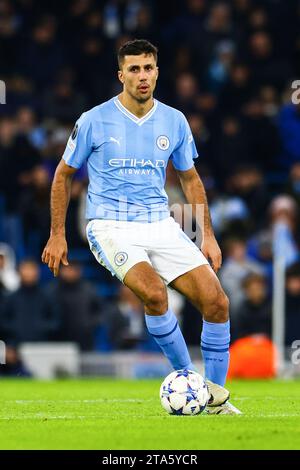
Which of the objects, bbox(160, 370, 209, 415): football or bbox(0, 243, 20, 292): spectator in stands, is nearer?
bbox(160, 370, 209, 415): football

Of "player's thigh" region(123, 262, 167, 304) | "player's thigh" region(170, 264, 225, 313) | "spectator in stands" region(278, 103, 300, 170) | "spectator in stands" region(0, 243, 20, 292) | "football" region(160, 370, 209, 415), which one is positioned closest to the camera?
"football" region(160, 370, 209, 415)

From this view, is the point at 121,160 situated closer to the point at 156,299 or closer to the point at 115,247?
the point at 115,247

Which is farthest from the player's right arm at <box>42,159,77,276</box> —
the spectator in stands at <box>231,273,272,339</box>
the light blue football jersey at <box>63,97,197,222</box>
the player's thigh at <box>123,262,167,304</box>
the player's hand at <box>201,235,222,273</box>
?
the spectator in stands at <box>231,273,272,339</box>

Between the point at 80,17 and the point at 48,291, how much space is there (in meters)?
5.78

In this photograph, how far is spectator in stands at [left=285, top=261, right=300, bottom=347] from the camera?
15289 mm

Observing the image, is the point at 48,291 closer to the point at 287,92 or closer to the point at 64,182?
the point at 287,92

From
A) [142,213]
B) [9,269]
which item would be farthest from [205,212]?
[9,269]

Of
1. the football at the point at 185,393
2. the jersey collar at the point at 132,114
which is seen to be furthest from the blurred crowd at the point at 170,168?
the football at the point at 185,393

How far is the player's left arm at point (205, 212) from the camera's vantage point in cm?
911

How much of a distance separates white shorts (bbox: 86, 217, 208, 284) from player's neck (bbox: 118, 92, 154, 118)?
787 mm

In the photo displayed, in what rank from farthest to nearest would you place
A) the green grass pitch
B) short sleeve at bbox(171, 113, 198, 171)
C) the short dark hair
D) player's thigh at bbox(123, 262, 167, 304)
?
short sleeve at bbox(171, 113, 198, 171)
the short dark hair
player's thigh at bbox(123, 262, 167, 304)
the green grass pitch

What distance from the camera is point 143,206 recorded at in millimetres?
9047

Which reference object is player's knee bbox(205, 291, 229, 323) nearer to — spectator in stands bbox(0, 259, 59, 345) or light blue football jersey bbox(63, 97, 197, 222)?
light blue football jersey bbox(63, 97, 197, 222)
